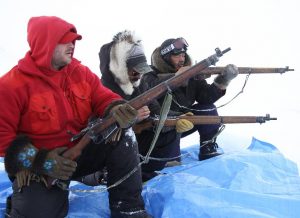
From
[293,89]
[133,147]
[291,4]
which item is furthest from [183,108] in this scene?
[291,4]

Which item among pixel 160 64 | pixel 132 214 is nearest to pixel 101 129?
pixel 132 214

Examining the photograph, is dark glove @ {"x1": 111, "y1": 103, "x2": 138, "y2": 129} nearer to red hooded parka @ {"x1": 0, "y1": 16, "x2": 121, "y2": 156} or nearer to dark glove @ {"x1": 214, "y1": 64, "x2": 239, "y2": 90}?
red hooded parka @ {"x1": 0, "y1": 16, "x2": 121, "y2": 156}

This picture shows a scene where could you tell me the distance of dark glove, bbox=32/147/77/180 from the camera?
5.71 feet

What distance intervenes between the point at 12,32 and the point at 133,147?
11.1 m

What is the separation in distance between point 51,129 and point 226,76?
1752 millimetres

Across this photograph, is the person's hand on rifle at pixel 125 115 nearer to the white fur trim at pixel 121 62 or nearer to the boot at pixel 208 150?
the white fur trim at pixel 121 62

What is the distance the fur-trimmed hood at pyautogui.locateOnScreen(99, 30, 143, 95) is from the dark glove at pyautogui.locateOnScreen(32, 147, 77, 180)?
960mm

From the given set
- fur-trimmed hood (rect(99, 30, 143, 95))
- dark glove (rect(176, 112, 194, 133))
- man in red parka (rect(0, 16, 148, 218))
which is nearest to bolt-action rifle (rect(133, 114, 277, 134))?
dark glove (rect(176, 112, 194, 133))

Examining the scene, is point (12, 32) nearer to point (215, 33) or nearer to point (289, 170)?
point (215, 33)

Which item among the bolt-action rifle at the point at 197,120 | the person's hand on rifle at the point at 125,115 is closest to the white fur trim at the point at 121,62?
the bolt-action rifle at the point at 197,120

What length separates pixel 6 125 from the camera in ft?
5.77

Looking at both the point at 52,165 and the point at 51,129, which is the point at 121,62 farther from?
the point at 52,165

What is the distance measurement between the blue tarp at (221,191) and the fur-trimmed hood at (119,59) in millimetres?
681

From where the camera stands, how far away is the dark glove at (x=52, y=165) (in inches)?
68.5
